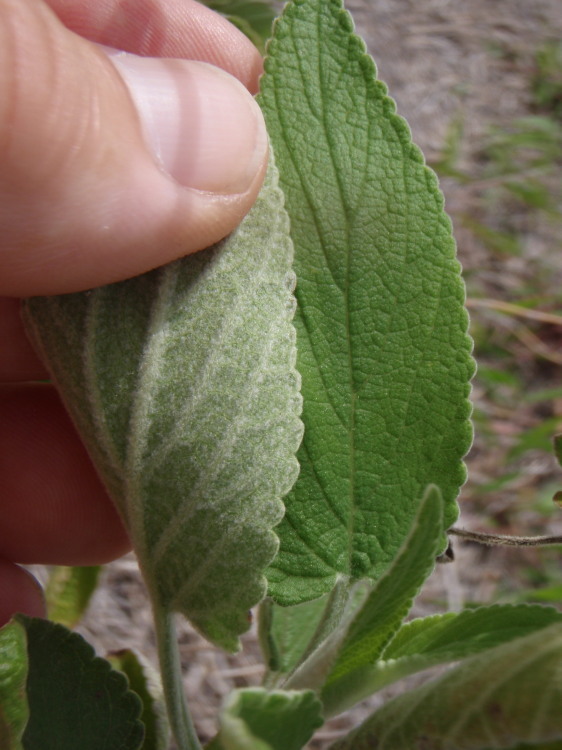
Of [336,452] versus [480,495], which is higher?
[336,452]

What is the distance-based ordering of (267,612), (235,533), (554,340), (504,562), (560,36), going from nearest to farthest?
(235,533) < (267,612) < (504,562) < (554,340) < (560,36)

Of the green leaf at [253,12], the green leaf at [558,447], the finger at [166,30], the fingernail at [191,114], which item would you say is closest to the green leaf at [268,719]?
the green leaf at [558,447]

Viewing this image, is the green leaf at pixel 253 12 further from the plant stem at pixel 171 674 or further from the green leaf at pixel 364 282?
the plant stem at pixel 171 674

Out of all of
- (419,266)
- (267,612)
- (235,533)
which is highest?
(419,266)

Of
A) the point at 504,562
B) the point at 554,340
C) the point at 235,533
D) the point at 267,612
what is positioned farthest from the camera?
the point at 554,340

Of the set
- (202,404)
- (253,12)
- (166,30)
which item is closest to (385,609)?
(202,404)

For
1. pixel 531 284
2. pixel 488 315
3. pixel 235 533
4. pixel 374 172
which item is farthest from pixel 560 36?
pixel 235 533

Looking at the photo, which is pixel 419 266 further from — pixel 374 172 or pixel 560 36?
pixel 560 36

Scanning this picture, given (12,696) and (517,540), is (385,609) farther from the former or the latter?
(12,696)
